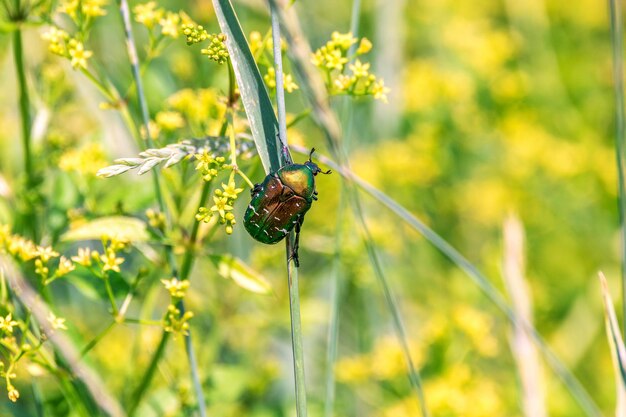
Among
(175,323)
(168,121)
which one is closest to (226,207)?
(175,323)

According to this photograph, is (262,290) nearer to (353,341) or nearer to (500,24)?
(353,341)

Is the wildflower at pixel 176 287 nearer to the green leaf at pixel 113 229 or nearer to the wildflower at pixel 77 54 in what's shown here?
the green leaf at pixel 113 229

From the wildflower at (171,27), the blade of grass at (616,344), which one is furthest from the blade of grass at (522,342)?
the wildflower at (171,27)

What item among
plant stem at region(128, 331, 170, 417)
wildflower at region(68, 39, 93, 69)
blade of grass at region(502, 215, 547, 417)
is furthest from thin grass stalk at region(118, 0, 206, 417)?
blade of grass at region(502, 215, 547, 417)

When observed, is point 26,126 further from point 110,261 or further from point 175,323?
point 175,323

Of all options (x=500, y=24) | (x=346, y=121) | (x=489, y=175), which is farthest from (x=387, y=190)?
(x=500, y=24)
